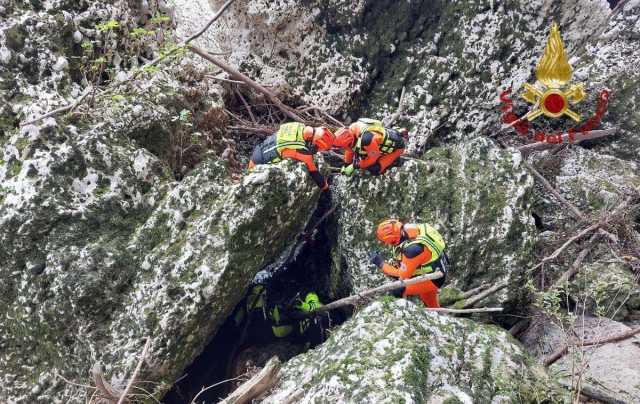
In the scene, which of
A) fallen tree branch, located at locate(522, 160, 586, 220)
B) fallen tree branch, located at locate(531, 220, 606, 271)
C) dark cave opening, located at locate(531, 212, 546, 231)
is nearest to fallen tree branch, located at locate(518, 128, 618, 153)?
fallen tree branch, located at locate(522, 160, 586, 220)

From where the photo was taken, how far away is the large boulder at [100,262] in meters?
3.46

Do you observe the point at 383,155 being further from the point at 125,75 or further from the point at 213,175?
the point at 125,75

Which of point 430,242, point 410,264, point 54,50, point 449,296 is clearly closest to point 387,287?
point 410,264

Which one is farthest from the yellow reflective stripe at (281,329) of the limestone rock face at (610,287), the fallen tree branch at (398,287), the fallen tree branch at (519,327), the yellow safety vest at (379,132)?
the limestone rock face at (610,287)

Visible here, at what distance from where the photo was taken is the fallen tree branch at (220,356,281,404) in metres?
2.97

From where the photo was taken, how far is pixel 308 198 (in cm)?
451

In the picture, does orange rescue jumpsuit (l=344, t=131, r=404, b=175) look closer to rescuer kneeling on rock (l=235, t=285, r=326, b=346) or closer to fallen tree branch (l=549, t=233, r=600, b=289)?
rescuer kneeling on rock (l=235, t=285, r=326, b=346)

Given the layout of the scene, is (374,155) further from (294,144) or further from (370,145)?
(294,144)

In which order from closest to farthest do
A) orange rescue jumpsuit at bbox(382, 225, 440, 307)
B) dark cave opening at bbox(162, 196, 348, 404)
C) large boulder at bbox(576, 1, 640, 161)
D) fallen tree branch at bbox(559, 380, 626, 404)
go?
1. fallen tree branch at bbox(559, 380, 626, 404)
2. orange rescue jumpsuit at bbox(382, 225, 440, 307)
3. dark cave opening at bbox(162, 196, 348, 404)
4. large boulder at bbox(576, 1, 640, 161)

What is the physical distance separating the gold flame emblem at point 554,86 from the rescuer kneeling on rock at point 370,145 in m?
1.82

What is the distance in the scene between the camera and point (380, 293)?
4449mm

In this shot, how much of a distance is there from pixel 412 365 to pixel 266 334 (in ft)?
10.2

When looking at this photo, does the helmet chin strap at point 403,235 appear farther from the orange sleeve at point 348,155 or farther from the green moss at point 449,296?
the orange sleeve at point 348,155

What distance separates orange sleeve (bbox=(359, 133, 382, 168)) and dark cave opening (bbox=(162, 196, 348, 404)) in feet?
2.30
